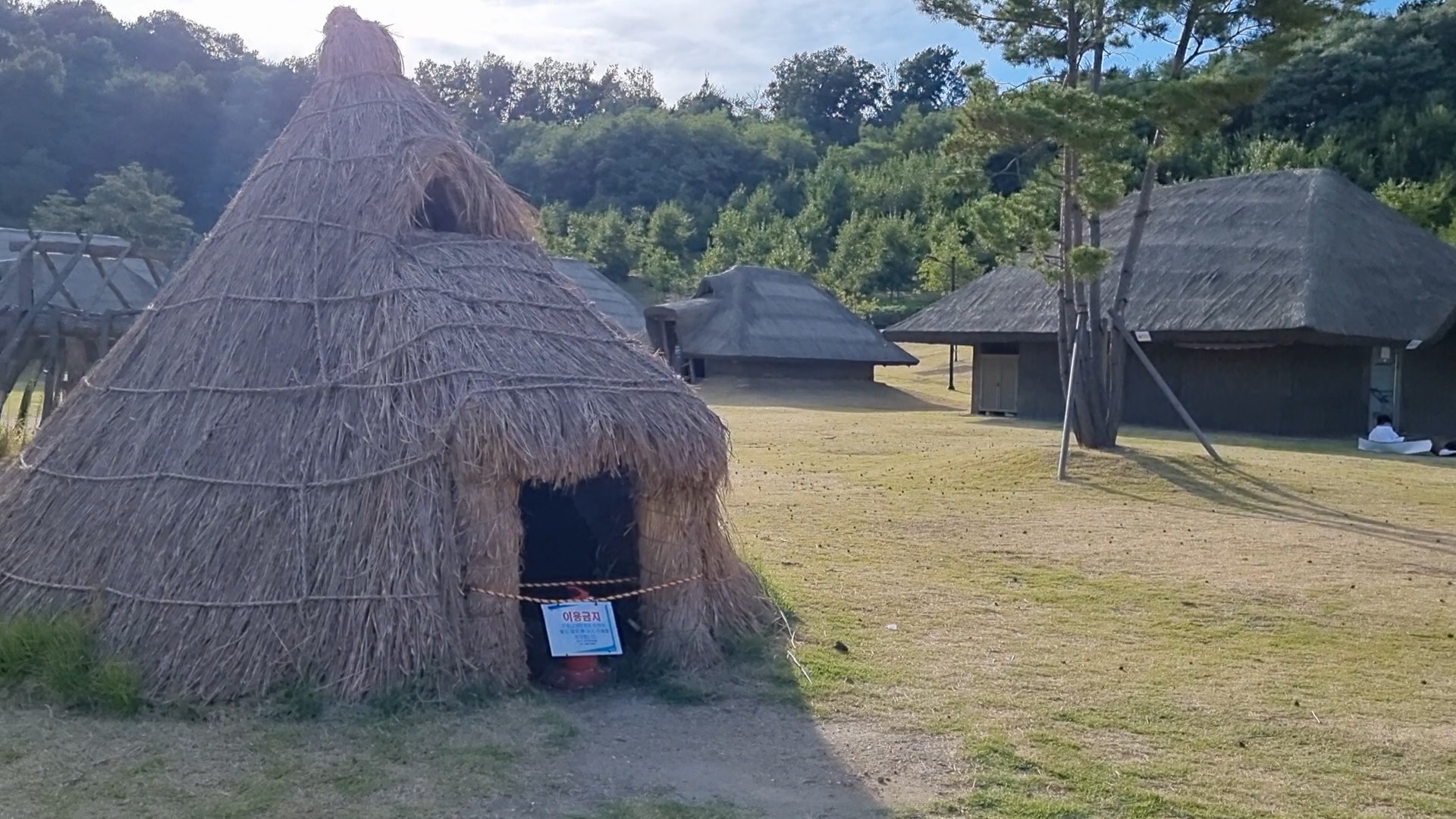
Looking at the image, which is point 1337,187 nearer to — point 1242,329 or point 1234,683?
point 1242,329

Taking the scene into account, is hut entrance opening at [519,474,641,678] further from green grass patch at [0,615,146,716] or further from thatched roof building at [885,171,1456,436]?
thatched roof building at [885,171,1456,436]

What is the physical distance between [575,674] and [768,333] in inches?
1078

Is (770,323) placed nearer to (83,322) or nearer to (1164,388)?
(1164,388)

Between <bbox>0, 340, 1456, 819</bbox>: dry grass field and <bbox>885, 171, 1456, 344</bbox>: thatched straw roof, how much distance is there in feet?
31.8

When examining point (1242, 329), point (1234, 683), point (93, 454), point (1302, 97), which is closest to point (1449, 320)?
point (1242, 329)

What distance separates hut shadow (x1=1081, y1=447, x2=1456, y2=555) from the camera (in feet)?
39.6

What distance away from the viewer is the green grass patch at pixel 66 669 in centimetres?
597

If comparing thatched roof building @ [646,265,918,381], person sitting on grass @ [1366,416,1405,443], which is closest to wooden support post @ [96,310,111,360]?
person sitting on grass @ [1366,416,1405,443]

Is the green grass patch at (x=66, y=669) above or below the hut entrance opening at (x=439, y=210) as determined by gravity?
below

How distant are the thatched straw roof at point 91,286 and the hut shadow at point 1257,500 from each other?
35.6 feet

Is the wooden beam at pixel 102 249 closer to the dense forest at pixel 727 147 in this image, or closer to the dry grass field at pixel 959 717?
the dry grass field at pixel 959 717

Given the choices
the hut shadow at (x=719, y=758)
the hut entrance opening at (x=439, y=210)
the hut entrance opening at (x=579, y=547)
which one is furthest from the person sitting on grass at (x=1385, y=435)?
the hut entrance opening at (x=439, y=210)

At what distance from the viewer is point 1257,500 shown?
1416cm

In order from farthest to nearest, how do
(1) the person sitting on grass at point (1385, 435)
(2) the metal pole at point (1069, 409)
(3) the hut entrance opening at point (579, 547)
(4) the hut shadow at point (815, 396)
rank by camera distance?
(4) the hut shadow at point (815, 396) < (1) the person sitting on grass at point (1385, 435) < (2) the metal pole at point (1069, 409) < (3) the hut entrance opening at point (579, 547)
